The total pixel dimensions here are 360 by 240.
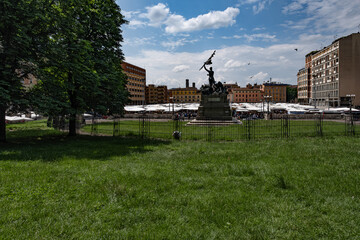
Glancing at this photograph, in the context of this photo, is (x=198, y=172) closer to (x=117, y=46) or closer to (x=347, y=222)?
(x=347, y=222)

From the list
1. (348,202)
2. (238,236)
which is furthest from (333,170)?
(238,236)

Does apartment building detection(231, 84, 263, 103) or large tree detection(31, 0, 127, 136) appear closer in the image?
large tree detection(31, 0, 127, 136)

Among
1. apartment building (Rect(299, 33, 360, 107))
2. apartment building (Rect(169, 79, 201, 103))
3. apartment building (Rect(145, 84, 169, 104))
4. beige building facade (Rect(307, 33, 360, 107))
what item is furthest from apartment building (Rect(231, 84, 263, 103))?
beige building facade (Rect(307, 33, 360, 107))

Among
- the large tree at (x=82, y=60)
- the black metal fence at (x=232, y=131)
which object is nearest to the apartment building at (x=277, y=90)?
the black metal fence at (x=232, y=131)

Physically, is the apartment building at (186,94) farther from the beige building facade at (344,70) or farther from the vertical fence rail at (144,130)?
the vertical fence rail at (144,130)

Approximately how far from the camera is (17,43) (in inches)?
455

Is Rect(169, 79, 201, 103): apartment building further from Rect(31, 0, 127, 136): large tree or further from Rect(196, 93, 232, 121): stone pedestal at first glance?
Rect(31, 0, 127, 136): large tree

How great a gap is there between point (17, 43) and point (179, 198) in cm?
1261

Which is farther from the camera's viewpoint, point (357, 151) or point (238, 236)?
point (357, 151)

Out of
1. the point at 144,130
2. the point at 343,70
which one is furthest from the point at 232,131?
the point at 343,70

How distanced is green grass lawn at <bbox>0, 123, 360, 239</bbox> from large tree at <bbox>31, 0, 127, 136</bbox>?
604 centimetres

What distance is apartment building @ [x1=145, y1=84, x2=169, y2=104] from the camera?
454ft

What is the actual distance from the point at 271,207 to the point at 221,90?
25.6 m

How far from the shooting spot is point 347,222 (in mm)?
4109
